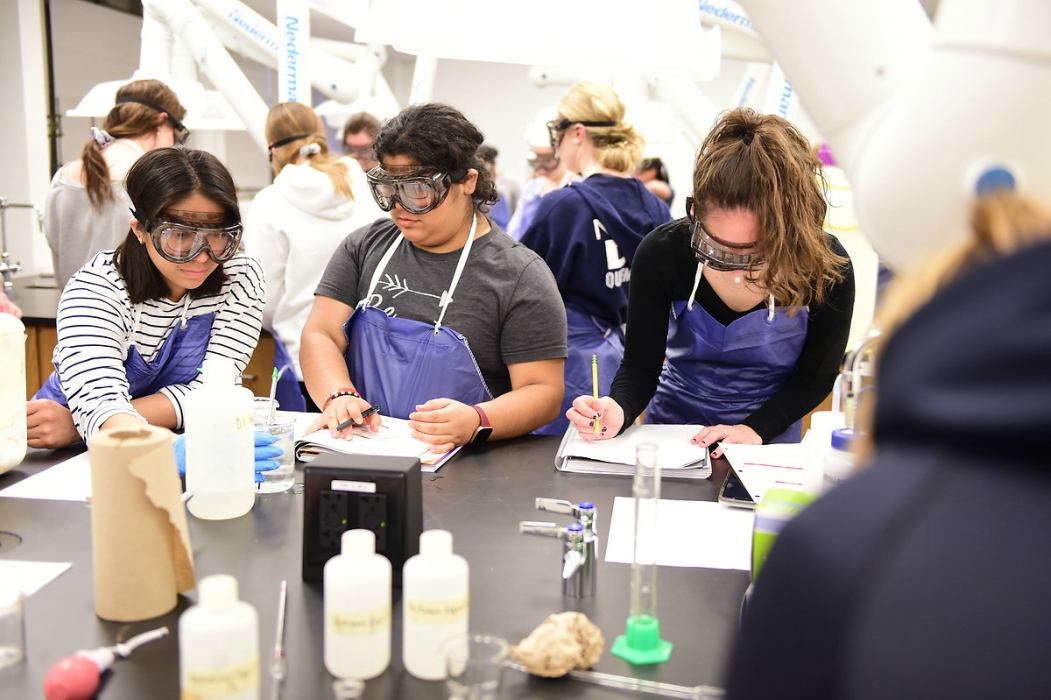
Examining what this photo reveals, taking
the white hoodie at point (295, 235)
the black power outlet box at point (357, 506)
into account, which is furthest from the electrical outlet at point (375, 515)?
the white hoodie at point (295, 235)

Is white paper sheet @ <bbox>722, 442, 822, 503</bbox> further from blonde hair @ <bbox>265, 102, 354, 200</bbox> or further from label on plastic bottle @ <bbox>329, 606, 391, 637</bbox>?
blonde hair @ <bbox>265, 102, 354, 200</bbox>

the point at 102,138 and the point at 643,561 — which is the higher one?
the point at 102,138

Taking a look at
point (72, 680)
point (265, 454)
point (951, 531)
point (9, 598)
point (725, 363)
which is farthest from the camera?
point (725, 363)

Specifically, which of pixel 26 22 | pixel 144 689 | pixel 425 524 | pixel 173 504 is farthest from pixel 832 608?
pixel 26 22

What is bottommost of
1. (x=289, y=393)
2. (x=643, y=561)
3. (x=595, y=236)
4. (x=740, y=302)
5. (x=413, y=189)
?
(x=289, y=393)

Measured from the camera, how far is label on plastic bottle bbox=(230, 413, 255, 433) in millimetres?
1598

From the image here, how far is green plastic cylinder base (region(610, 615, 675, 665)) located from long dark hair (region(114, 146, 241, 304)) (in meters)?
1.40

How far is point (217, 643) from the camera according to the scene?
Answer: 919 millimetres

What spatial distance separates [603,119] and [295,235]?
1323mm

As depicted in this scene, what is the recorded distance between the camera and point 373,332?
2.32 m

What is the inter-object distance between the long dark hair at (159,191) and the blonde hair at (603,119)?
1.84 metres

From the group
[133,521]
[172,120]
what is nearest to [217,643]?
[133,521]

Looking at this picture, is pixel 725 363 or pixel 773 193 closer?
pixel 773 193

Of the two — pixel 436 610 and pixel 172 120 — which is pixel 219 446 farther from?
pixel 172 120
